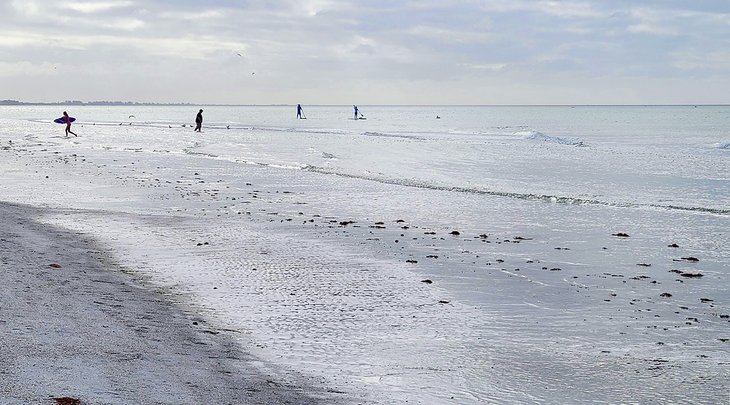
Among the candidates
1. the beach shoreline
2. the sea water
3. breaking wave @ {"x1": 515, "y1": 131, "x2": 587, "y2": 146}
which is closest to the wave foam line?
the sea water

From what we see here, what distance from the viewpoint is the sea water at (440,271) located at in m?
8.59

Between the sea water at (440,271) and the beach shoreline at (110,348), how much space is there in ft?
1.65

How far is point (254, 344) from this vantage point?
30.4 feet

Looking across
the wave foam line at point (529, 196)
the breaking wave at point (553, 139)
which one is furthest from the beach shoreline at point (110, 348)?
the breaking wave at point (553, 139)

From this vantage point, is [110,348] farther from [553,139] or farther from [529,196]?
[553,139]

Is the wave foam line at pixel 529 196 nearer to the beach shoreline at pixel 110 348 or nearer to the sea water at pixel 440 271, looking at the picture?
the sea water at pixel 440 271

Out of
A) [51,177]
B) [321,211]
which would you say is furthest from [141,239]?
[51,177]

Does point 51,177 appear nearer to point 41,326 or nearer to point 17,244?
point 17,244

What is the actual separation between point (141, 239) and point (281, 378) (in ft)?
29.4

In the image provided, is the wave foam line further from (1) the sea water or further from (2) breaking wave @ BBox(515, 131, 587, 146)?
(2) breaking wave @ BBox(515, 131, 587, 146)

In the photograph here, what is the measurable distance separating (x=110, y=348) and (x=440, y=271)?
6886mm

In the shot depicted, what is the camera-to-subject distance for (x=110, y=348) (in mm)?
8273

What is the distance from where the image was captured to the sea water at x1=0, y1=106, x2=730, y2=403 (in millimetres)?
8586

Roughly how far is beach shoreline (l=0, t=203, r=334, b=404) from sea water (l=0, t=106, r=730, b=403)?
0.50 meters
